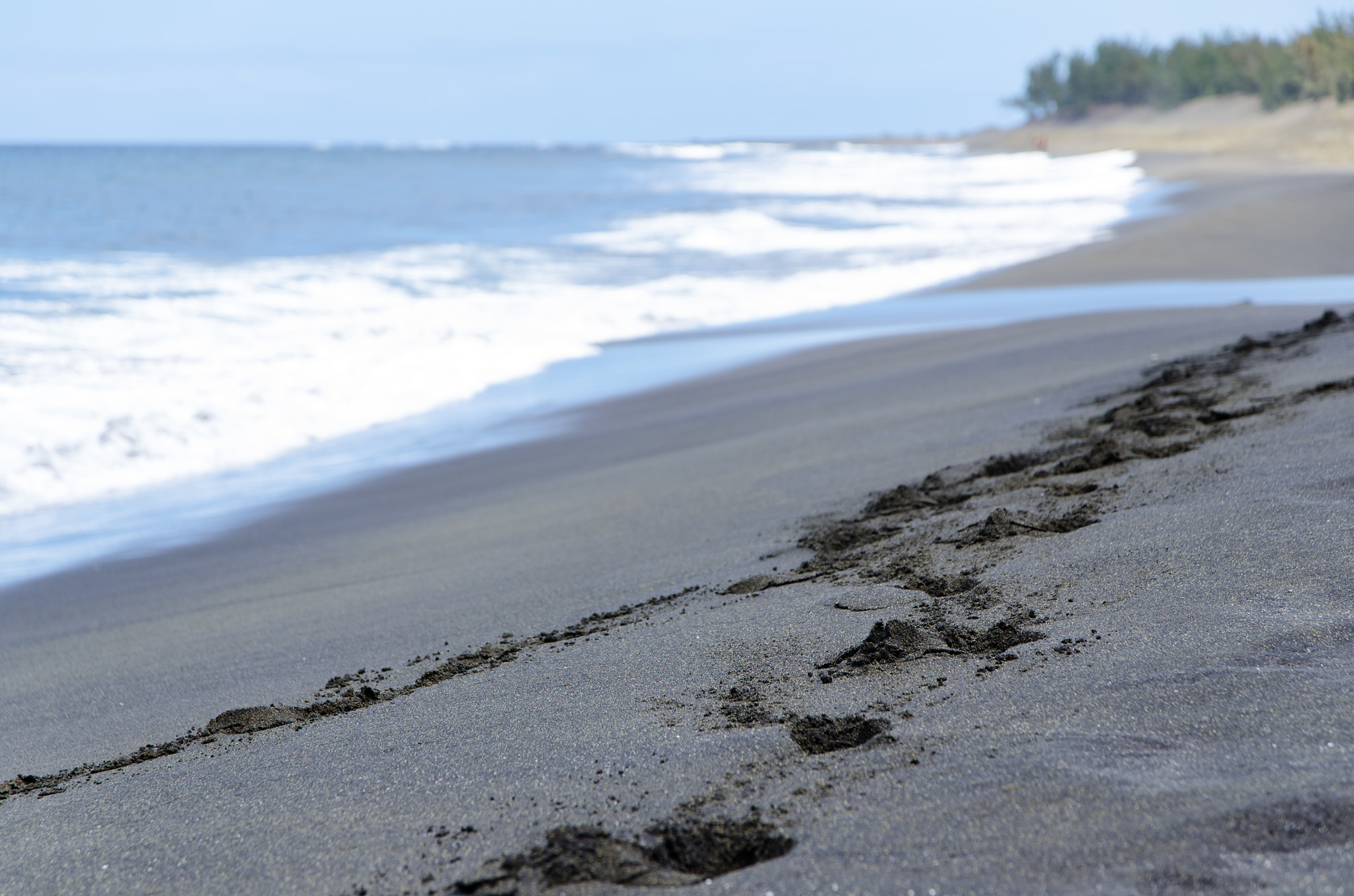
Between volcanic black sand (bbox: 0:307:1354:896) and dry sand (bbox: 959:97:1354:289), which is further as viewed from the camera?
dry sand (bbox: 959:97:1354:289)

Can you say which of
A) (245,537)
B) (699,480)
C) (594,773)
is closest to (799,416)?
(699,480)

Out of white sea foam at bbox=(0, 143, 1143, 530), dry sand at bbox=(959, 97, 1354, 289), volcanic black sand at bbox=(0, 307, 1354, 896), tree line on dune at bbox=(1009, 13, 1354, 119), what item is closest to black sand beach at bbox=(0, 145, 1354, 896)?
volcanic black sand at bbox=(0, 307, 1354, 896)

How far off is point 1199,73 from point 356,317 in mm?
93155

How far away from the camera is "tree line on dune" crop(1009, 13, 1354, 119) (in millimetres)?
56875

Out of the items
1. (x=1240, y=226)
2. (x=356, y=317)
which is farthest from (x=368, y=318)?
(x=1240, y=226)

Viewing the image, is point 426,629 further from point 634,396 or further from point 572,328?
point 572,328

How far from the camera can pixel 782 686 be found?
7.33 ft

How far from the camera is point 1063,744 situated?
5.83 ft

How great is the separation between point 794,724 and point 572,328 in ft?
30.9

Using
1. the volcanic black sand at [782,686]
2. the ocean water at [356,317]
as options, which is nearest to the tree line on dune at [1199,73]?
the ocean water at [356,317]

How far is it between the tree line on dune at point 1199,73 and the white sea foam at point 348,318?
44.6 m

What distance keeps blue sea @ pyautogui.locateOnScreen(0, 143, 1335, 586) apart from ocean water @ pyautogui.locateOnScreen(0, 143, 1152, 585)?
36mm

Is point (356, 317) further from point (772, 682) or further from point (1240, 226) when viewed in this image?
point (1240, 226)

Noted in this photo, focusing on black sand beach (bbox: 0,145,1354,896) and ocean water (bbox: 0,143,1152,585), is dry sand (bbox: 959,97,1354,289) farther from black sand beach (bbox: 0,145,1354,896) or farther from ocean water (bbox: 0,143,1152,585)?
black sand beach (bbox: 0,145,1354,896)
